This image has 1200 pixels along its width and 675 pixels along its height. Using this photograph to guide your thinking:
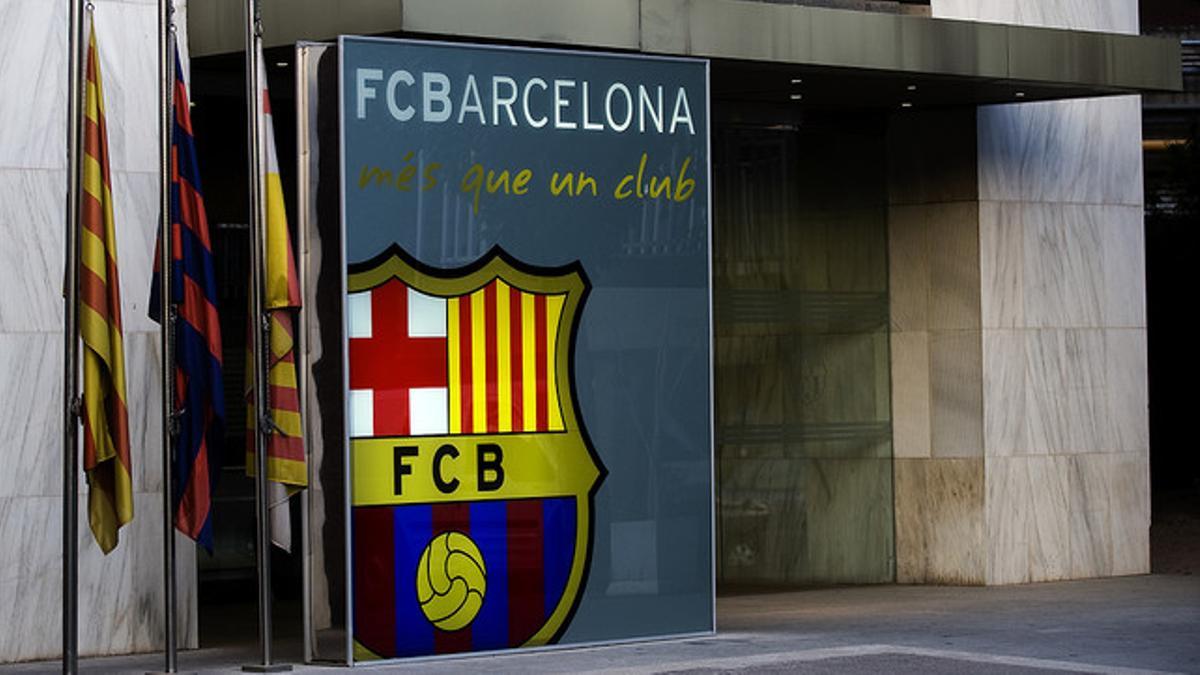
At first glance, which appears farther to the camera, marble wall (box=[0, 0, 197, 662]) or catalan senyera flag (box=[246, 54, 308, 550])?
marble wall (box=[0, 0, 197, 662])

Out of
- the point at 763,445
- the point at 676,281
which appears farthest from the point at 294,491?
the point at 763,445

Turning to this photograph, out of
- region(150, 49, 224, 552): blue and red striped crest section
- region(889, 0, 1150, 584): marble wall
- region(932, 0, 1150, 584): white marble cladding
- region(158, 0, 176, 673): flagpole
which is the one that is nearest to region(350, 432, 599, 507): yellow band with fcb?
region(150, 49, 224, 552): blue and red striped crest section

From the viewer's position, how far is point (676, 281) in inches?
614

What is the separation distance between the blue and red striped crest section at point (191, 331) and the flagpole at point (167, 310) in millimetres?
53

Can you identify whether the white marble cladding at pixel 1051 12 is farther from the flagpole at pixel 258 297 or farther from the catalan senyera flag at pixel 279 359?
the catalan senyera flag at pixel 279 359

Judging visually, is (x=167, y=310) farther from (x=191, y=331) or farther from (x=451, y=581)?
(x=451, y=581)

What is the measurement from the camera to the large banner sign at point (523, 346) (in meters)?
14.3

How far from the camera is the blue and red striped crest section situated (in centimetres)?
1374

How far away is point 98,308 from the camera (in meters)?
13.0

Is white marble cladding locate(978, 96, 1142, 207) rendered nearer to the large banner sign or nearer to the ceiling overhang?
the ceiling overhang

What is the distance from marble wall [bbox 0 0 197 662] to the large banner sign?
1912 mm

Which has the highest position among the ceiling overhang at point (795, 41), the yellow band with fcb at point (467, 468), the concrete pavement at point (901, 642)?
the ceiling overhang at point (795, 41)

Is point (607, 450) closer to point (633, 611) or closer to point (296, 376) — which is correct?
point (633, 611)

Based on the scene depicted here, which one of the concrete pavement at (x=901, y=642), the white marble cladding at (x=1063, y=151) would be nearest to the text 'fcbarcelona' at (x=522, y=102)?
the concrete pavement at (x=901, y=642)
